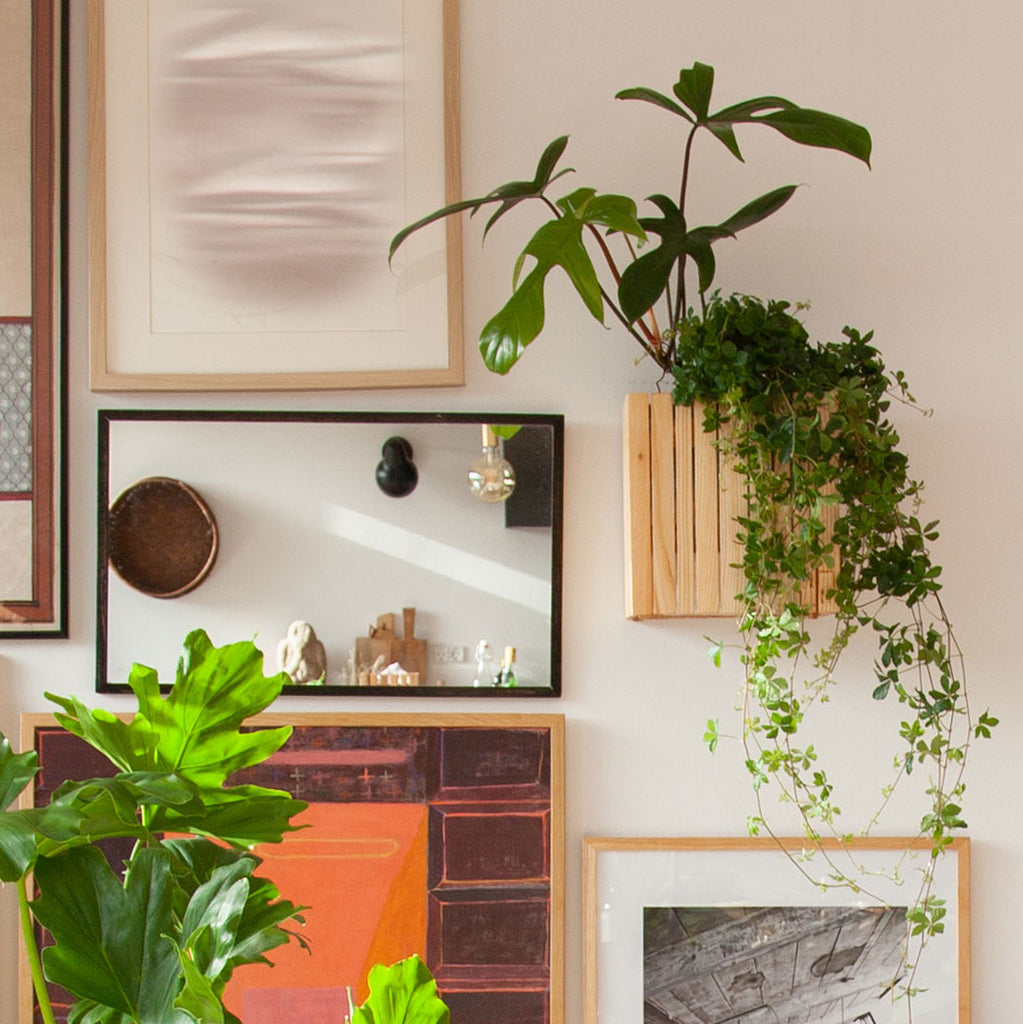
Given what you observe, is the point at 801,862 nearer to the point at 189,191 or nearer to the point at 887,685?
the point at 887,685

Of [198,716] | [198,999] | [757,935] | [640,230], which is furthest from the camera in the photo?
[757,935]

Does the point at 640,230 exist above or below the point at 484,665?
above

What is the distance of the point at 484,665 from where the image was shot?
65.9 inches

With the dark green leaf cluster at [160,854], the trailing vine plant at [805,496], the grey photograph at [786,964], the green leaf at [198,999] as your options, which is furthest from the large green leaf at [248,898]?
the grey photograph at [786,964]

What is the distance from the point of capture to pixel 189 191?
1.71 m

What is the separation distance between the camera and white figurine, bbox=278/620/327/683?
5.46ft

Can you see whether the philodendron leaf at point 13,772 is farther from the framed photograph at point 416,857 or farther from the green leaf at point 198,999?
the framed photograph at point 416,857

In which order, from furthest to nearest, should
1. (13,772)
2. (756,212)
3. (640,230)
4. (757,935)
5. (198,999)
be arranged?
(757,935)
(756,212)
(640,230)
(13,772)
(198,999)

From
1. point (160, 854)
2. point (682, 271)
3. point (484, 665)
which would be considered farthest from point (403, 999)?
point (682, 271)

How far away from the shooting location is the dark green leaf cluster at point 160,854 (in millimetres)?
976

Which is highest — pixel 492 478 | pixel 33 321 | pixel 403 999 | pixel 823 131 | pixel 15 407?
pixel 823 131

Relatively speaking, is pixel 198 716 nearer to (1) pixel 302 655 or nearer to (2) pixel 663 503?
(1) pixel 302 655

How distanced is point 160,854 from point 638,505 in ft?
2.52

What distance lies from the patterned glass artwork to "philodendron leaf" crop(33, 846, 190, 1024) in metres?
0.81
